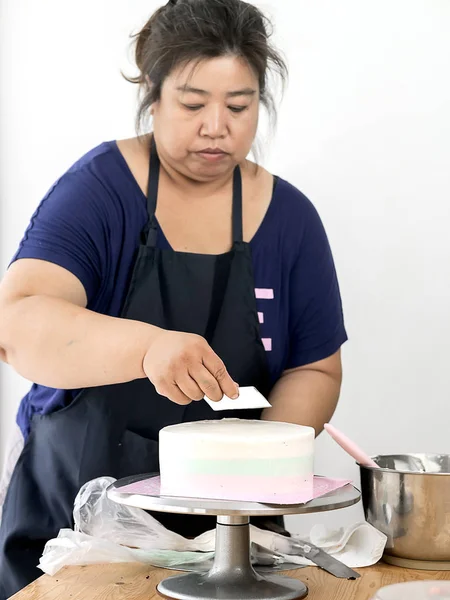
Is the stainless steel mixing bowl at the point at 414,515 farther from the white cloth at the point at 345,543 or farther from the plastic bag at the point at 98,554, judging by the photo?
the plastic bag at the point at 98,554

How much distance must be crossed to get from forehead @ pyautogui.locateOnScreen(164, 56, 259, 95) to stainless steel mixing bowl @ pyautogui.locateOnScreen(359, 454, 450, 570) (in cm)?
72

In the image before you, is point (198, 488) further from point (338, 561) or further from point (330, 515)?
point (330, 515)

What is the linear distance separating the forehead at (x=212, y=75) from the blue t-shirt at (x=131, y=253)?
8.0 inches

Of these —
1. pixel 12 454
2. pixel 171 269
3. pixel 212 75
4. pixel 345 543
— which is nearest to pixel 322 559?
pixel 345 543

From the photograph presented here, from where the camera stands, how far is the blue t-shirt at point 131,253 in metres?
1.61

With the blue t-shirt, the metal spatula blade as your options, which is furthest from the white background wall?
the metal spatula blade

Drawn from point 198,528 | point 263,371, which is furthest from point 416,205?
point 198,528

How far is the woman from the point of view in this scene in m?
1.61

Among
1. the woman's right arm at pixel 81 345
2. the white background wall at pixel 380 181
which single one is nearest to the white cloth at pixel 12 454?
the woman's right arm at pixel 81 345

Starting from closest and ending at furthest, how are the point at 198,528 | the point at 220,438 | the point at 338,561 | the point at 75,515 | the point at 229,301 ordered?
1. the point at 220,438
2. the point at 338,561
3. the point at 75,515
4. the point at 198,528
5. the point at 229,301

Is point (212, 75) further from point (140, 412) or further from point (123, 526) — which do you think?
point (123, 526)

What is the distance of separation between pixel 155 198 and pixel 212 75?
10.0 inches

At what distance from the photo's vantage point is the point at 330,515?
94.1 inches

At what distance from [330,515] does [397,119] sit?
1.04m
